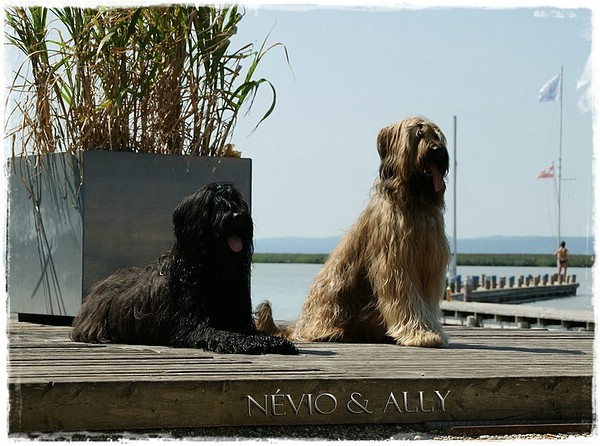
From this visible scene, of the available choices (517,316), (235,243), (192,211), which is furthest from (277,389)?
(517,316)

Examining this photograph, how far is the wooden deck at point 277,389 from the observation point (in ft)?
11.5

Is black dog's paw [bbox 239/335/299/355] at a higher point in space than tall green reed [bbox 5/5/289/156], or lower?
lower

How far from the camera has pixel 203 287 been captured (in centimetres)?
484

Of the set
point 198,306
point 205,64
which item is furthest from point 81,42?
point 198,306

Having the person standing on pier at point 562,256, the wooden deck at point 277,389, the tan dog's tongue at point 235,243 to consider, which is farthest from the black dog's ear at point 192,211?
the person standing on pier at point 562,256

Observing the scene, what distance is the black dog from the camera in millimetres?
4777

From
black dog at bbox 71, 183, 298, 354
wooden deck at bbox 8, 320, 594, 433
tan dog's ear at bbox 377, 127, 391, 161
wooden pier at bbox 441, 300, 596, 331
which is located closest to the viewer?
wooden deck at bbox 8, 320, 594, 433

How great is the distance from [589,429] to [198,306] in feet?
6.41

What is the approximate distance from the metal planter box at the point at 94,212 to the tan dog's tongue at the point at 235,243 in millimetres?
1499

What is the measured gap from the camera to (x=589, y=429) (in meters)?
4.04

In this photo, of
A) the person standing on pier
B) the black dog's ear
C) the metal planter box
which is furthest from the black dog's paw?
the person standing on pier

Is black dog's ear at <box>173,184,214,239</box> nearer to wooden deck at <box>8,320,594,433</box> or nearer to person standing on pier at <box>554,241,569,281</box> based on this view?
wooden deck at <box>8,320,594,433</box>

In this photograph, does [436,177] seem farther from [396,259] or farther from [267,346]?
[267,346]

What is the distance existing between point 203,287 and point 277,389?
4.16 ft
